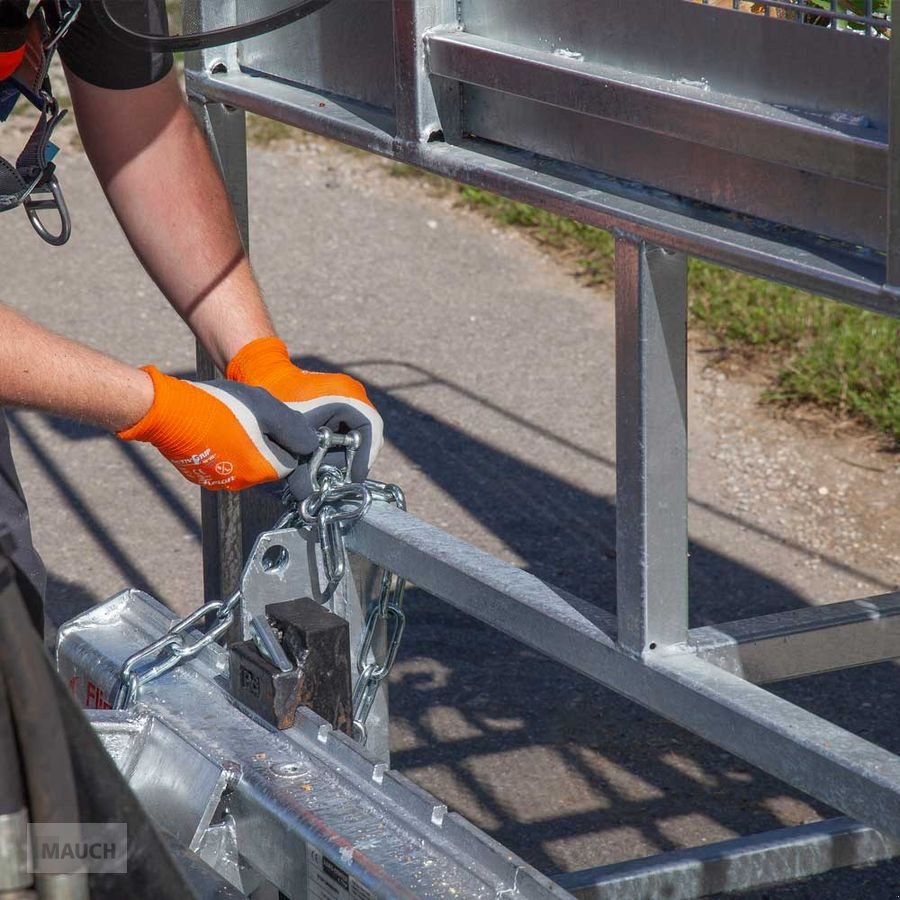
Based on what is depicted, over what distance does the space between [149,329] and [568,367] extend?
145cm

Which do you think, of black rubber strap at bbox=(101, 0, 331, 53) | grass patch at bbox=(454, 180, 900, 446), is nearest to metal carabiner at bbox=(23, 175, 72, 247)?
black rubber strap at bbox=(101, 0, 331, 53)

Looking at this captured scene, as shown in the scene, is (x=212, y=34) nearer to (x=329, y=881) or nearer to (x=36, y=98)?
(x=36, y=98)

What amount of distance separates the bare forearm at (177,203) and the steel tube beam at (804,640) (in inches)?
35.5

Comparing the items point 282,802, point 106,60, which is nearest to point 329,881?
point 282,802

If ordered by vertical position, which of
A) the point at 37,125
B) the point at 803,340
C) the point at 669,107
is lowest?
the point at 803,340

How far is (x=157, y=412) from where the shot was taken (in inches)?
73.7

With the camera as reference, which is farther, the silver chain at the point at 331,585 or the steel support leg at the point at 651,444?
the silver chain at the point at 331,585

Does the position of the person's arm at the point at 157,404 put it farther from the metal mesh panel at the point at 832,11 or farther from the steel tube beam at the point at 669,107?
the metal mesh panel at the point at 832,11

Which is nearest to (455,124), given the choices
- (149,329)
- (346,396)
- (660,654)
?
(346,396)

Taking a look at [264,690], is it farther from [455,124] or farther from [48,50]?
[48,50]

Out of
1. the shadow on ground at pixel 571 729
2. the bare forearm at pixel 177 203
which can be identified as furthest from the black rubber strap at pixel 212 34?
the shadow on ground at pixel 571 729

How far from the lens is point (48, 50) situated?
1.82m

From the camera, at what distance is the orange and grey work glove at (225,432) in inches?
70.7

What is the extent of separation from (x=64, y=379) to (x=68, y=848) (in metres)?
0.97
